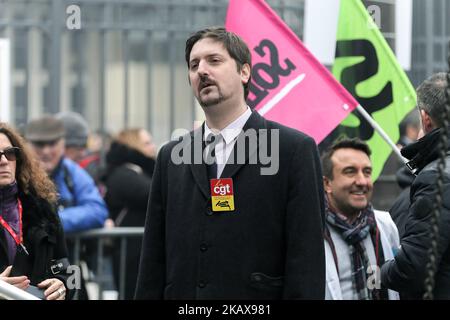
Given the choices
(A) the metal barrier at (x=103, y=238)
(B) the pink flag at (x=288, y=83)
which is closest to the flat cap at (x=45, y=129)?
(A) the metal barrier at (x=103, y=238)

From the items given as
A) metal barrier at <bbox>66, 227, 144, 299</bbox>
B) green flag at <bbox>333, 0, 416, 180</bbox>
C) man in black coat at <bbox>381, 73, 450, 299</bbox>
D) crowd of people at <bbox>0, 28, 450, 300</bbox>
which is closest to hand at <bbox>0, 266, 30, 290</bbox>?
crowd of people at <bbox>0, 28, 450, 300</bbox>

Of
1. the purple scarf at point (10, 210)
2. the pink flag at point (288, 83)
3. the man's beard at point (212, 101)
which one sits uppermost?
the pink flag at point (288, 83)

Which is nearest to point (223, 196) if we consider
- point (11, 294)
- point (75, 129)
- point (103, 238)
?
point (11, 294)

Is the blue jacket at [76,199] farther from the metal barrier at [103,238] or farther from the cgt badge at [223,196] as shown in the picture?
the cgt badge at [223,196]

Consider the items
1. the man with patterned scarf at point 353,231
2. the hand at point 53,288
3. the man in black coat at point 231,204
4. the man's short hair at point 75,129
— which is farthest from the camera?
the man's short hair at point 75,129

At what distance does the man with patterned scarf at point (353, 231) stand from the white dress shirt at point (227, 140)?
1098 millimetres

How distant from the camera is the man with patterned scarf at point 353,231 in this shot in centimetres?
558

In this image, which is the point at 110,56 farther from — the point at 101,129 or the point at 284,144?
the point at 284,144

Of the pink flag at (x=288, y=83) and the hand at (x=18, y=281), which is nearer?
the hand at (x=18, y=281)

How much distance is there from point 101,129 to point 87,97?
30cm

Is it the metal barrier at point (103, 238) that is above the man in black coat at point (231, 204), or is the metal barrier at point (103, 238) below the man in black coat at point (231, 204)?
below

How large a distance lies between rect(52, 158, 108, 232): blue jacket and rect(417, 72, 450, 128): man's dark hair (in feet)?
9.95

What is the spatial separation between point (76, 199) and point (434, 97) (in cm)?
315

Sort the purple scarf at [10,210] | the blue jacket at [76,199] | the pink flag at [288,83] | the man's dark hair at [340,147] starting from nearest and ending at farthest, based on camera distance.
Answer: the purple scarf at [10,210], the man's dark hair at [340,147], the pink flag at [288,83], the blue jacket at [76,199]
